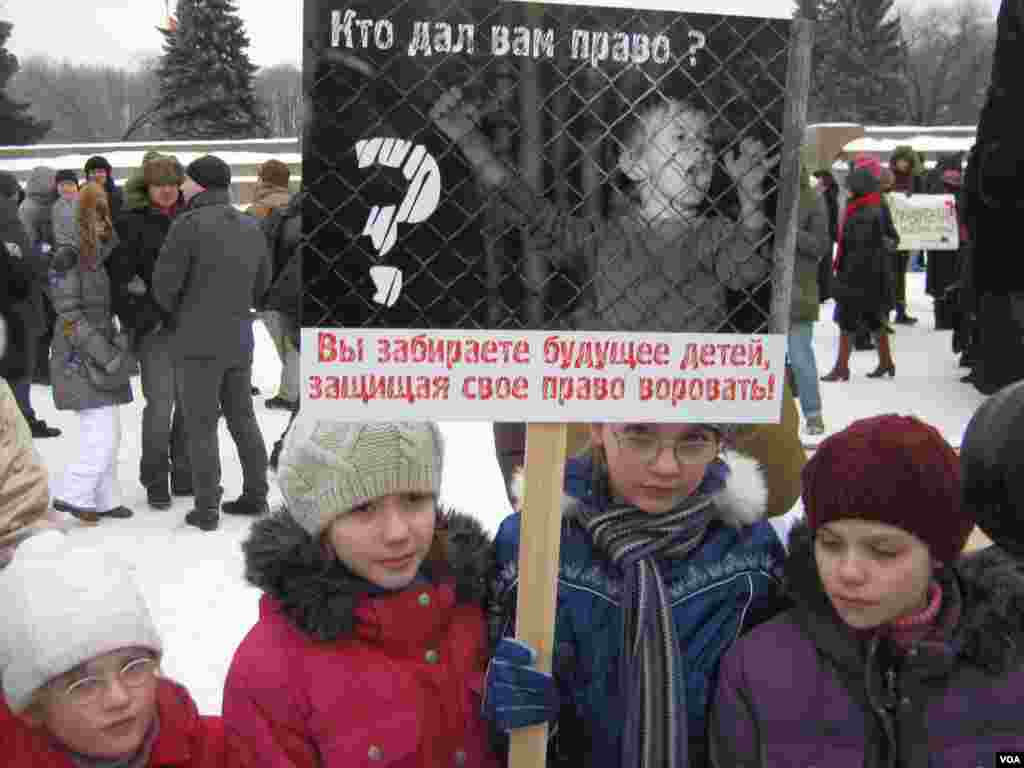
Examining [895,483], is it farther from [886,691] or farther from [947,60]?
[947,60]

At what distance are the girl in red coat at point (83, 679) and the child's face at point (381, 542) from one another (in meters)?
0.37

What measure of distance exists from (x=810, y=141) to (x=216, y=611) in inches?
430

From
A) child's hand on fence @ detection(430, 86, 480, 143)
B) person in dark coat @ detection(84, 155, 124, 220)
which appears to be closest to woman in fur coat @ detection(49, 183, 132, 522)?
person in dark coat @ detection(84, 155, 124, 220)

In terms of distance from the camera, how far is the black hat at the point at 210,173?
556cm

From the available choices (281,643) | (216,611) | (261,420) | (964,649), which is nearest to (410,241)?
(281,643)

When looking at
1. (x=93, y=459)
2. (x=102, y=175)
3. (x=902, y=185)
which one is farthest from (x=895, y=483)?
(x=902, y=185)

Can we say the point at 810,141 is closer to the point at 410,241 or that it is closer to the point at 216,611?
the point at 216,611

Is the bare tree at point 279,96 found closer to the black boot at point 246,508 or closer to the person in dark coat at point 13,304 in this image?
the person in dark coat at point 13,304

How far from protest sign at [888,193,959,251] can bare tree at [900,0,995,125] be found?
24.0 m

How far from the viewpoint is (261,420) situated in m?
8.40

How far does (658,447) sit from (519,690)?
19.2 inches

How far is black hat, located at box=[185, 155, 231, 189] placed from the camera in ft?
18.2

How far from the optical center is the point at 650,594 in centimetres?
196

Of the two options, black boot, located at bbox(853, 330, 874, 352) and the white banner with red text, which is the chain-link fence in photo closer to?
the white banner with red text
